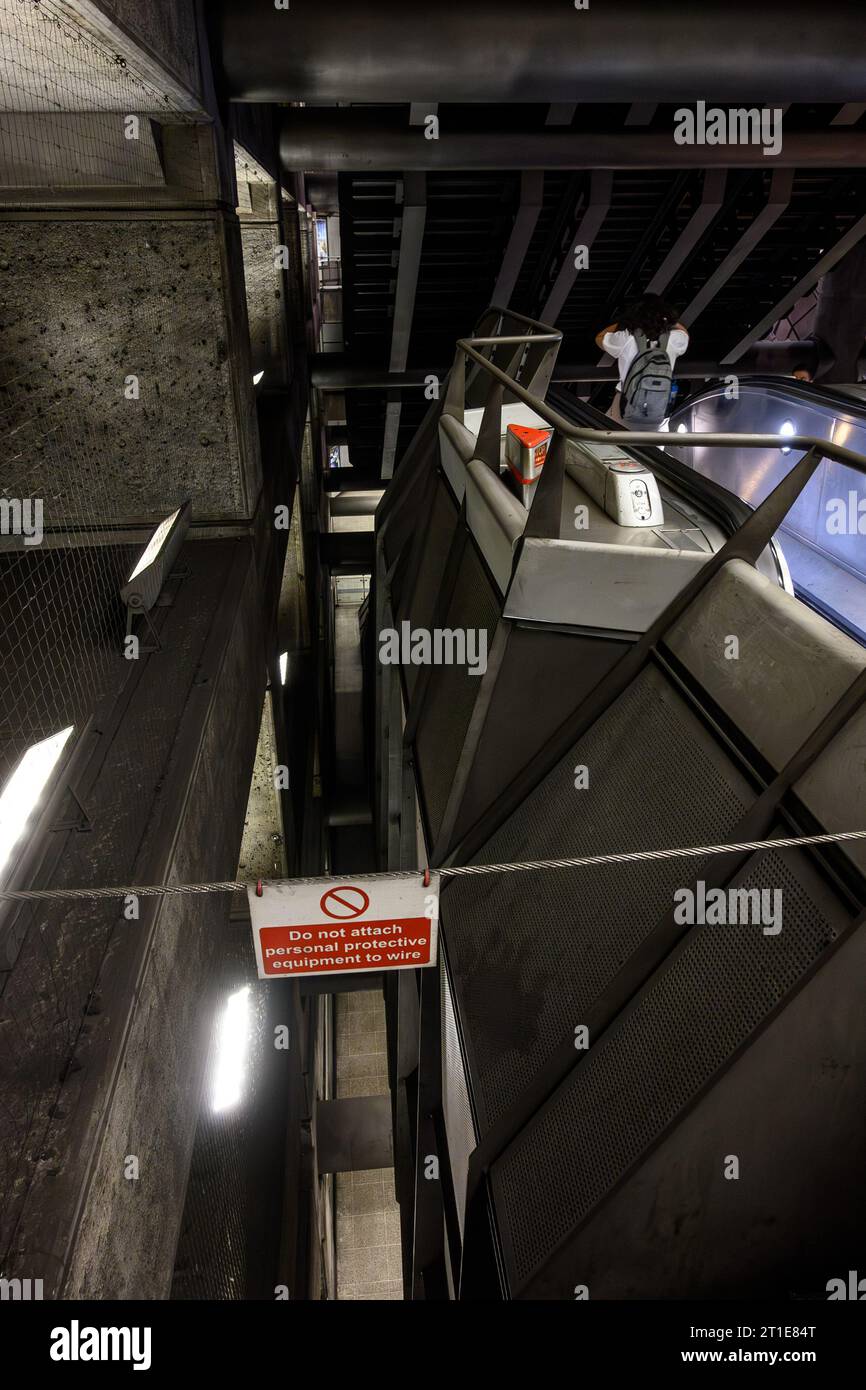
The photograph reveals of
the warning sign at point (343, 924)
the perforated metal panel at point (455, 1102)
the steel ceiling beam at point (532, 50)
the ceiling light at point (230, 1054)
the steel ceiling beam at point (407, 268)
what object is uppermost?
the steel ceiling beam at point (407, 268)

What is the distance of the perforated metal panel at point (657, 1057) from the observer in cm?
200

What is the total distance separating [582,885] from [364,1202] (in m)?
11.2

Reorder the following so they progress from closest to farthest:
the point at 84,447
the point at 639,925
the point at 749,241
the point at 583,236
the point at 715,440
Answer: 1. the point at 639,925
2. the point at 715,440
3. the point at 84,447
4. the point at 583,236
5. the point at 749,241

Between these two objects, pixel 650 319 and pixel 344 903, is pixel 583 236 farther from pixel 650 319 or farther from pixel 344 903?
pixel 344 903

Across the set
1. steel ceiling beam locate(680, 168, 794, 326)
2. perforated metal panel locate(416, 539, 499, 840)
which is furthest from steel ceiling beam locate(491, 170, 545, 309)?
perforated metal panel locate(416, 539, 499, 840)

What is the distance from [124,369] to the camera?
4988 millimetres

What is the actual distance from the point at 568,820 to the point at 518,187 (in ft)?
23.3

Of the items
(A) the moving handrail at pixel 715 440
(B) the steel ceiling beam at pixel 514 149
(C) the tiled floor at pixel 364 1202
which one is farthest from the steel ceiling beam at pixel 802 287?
(C) the tiled floor at pixel 364 1202

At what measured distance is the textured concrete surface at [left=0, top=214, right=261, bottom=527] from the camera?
→ 185 inches

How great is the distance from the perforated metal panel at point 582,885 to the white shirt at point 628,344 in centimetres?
431

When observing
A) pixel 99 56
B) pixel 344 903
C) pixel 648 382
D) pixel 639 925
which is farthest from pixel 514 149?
pixel 344 903

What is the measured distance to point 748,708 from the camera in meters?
2.45

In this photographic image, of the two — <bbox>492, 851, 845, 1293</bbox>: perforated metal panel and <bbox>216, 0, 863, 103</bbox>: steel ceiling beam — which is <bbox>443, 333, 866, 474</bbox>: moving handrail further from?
<bbox>216, 0, 863, 103</bbox>: steel ceiling beam

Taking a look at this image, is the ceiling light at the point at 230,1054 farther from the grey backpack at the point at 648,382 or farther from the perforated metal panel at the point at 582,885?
the grey backpack at the point at 648,382
